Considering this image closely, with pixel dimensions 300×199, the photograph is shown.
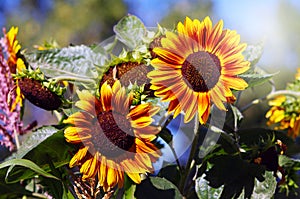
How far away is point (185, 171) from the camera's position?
33cm

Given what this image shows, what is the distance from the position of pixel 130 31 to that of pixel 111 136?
13 cm

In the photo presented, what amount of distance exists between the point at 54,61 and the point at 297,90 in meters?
0.20

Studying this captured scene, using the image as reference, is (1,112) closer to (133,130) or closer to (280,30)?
(133,130)

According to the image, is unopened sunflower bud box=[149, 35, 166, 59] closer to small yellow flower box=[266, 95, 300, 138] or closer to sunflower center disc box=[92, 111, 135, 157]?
sunflower center disc box=[92, 111, 135, 157]

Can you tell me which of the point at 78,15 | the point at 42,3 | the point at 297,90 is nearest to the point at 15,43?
the point at 297,90

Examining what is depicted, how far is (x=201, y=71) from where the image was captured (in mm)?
280

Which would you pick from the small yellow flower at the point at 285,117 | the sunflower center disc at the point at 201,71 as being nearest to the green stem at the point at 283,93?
the small yellow flower at the point at 285,117

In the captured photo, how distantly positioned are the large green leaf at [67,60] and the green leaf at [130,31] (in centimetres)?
2

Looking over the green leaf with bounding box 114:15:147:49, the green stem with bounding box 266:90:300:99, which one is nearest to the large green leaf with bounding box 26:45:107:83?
the green leaf with bounding box 114:15:147:49

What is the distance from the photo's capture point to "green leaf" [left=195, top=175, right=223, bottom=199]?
1.03ft

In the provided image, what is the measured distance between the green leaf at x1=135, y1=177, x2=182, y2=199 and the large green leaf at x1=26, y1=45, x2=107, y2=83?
10cm

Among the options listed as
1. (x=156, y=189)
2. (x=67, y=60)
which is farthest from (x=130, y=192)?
(x=67, y=60)

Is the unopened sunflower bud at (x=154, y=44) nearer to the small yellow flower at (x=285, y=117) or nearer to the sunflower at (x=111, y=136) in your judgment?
the sunflower at (x=111, y=136)

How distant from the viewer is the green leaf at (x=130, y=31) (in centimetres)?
37
